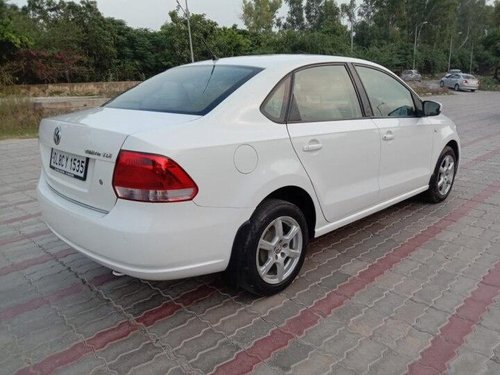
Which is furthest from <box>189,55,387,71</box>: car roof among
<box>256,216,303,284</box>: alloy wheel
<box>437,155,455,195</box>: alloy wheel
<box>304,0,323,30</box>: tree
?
<box>304,0,323,30</box>: tree

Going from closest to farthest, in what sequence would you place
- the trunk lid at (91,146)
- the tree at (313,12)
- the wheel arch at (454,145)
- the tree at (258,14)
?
the trunk lid at (91,146) → the wheel arch at (454,145) → the tree at (258,14) → the tree at (313,12)

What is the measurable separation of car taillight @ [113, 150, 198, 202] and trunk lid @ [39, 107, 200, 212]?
0.27ft

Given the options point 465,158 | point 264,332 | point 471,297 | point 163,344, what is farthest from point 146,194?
point 465,158

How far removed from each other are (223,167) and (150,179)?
0.42 m

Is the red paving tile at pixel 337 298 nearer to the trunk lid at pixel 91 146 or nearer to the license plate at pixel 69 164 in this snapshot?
the trunk lid at pixel 91 146

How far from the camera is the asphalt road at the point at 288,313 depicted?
7.41ft

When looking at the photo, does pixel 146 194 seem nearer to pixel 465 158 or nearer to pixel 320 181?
pixel 320 181

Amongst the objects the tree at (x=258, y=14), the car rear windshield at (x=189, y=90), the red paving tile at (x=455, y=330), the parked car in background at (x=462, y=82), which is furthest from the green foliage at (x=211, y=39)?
the red paving tile at (x=455, y=330)

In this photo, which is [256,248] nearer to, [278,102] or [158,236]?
[158,236]

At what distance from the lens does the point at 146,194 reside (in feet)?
7.26

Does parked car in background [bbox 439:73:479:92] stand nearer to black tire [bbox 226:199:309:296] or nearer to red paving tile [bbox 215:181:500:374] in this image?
red paving tile [bbox 215:181:500:374]

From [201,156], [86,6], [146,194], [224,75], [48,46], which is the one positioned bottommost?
[146,194]

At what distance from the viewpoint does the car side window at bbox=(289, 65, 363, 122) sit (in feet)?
9.65

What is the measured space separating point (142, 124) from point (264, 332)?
1.41 m
